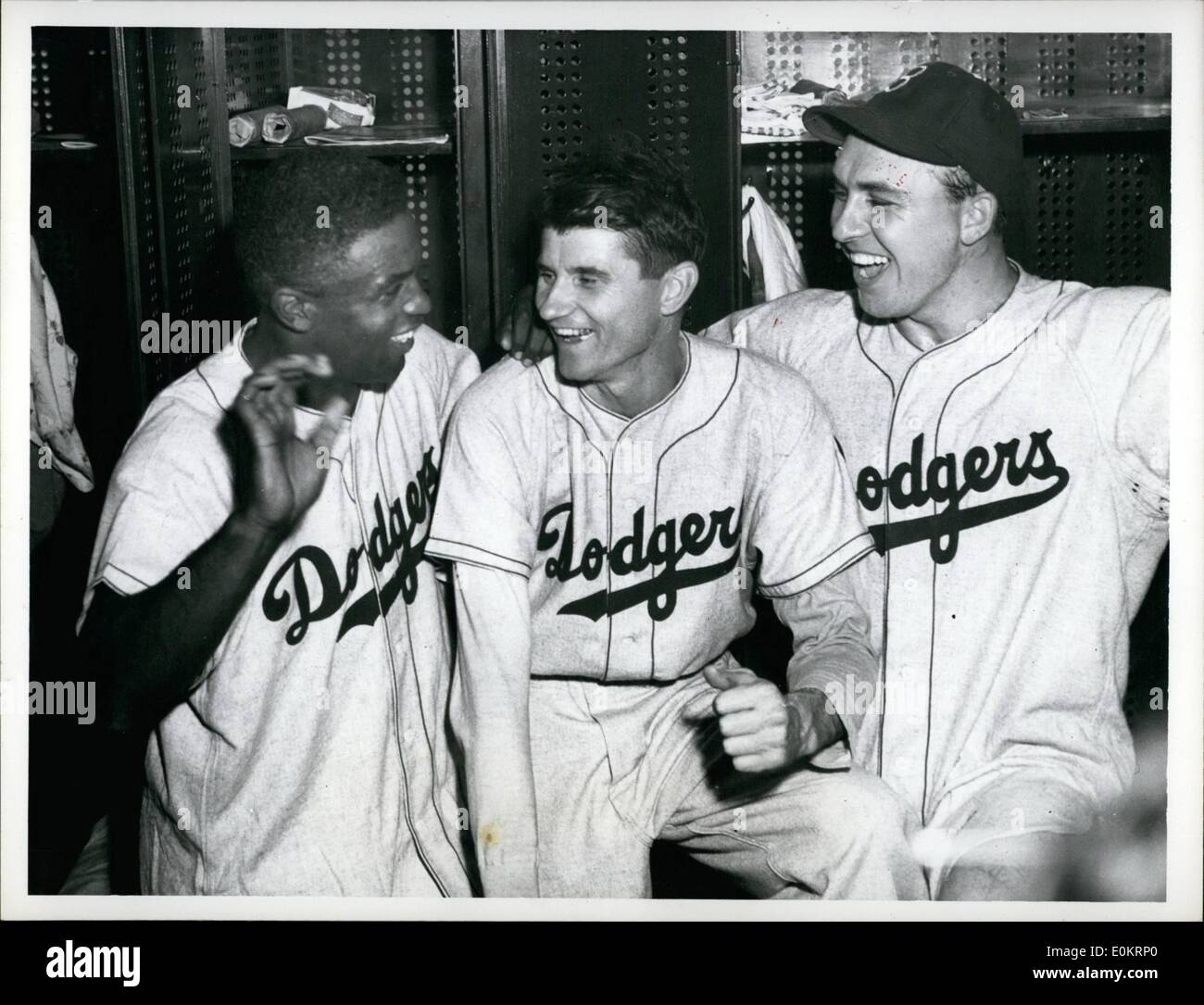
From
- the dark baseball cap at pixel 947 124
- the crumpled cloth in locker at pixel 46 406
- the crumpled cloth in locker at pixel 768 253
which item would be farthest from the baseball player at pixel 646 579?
the crumpled cloth in locker at pixel 46 406

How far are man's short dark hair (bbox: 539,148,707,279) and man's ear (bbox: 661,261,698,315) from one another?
0.5 inches

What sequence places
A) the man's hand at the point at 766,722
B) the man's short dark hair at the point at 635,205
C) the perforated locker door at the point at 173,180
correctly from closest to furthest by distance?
the man's hand at the point at 766,722, the man's short dark hair at the point at 635,205, the perforated locker door at the point at 173,180

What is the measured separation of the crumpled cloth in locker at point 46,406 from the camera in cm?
234

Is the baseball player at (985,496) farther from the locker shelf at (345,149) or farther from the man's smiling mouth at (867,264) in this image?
the locker shelf at (345,149)

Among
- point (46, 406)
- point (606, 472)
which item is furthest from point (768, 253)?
point (46, 406)

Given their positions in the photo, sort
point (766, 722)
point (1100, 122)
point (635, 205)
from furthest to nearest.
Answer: point (1100, 122), point (635, 205), point (766, 722)

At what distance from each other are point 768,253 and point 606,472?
47 centimetres

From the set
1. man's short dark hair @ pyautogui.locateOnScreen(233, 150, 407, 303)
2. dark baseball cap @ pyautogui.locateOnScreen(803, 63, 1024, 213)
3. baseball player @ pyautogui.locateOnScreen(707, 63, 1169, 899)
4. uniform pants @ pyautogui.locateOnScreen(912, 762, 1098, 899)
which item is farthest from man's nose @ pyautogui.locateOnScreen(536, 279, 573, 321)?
uniform pants @ pyautogui.locateOnScreen(912, 762, 1098, 899)

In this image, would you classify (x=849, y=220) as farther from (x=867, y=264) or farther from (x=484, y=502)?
(x=484, y=502)

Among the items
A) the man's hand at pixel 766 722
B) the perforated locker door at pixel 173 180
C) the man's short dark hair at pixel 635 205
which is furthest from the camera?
the perforated locker door at pixel 173 180

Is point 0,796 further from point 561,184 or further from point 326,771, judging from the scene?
point 561,184

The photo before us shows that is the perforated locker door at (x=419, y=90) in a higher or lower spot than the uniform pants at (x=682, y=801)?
higher

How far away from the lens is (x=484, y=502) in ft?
7.35

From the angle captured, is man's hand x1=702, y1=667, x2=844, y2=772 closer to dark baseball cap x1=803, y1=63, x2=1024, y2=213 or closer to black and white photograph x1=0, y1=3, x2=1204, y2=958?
black and white photograph x1=0, y1=3, x2=1204, y2=958
